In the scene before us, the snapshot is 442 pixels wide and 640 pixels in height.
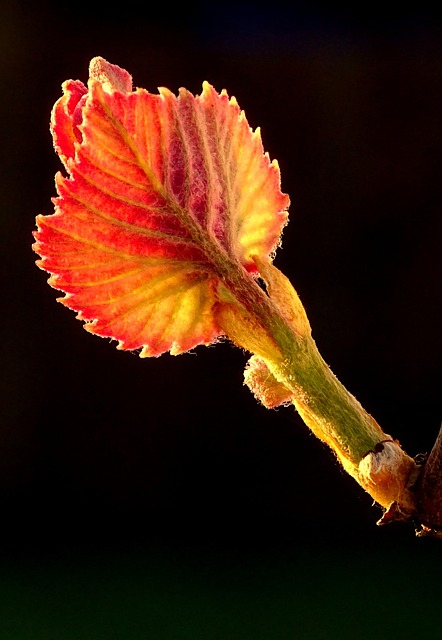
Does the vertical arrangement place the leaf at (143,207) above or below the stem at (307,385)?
above

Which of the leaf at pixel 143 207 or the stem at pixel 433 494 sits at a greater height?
the leaf at pixel 143 207

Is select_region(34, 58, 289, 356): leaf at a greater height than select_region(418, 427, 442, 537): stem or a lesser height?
greater

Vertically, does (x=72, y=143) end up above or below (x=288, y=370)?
above

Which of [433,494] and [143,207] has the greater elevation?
[143,207]

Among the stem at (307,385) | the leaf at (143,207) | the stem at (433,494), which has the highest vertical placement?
the leaf at (143,207)

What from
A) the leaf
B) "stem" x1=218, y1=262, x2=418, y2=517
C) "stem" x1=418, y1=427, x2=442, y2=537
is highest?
the leaf

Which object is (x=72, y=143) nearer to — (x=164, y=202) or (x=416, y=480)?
(x=164, y=202)

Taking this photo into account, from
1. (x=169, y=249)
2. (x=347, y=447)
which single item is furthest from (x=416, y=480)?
(x=169, y=249)

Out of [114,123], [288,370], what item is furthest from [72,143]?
[288,370]
